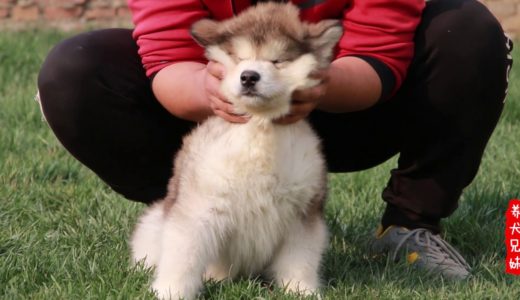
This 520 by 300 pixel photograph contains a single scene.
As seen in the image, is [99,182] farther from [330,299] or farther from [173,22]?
[330,299]

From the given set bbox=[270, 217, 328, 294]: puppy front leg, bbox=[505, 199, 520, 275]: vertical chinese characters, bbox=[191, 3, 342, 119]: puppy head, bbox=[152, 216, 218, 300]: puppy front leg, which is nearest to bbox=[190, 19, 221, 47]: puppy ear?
bbox=[191, 3, 342, 119]: puppy head

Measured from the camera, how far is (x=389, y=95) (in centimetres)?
317

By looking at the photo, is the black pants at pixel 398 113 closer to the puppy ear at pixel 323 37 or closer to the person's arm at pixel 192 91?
the person's arm at pixel 192 91

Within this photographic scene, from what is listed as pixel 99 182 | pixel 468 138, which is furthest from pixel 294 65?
pixel 99 182

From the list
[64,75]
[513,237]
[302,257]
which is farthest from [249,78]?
[513,237]

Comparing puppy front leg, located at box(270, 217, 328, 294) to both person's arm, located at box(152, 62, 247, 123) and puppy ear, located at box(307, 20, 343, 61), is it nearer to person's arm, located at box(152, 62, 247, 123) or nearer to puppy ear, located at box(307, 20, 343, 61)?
person's arm, located at box(152, 62, 247, 123)

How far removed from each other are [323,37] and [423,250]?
1.12 metres

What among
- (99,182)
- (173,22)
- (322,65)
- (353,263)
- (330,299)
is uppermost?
(322,65)

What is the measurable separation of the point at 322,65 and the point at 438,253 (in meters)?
1.06

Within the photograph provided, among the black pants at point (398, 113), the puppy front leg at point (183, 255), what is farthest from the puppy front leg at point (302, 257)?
the black pants at point (398, 113)

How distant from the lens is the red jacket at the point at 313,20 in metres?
3.10

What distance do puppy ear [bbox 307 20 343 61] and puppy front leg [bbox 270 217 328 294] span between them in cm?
54

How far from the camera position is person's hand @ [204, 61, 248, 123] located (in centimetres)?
266

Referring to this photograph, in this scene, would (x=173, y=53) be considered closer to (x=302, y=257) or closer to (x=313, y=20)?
(x=313, y=20)
